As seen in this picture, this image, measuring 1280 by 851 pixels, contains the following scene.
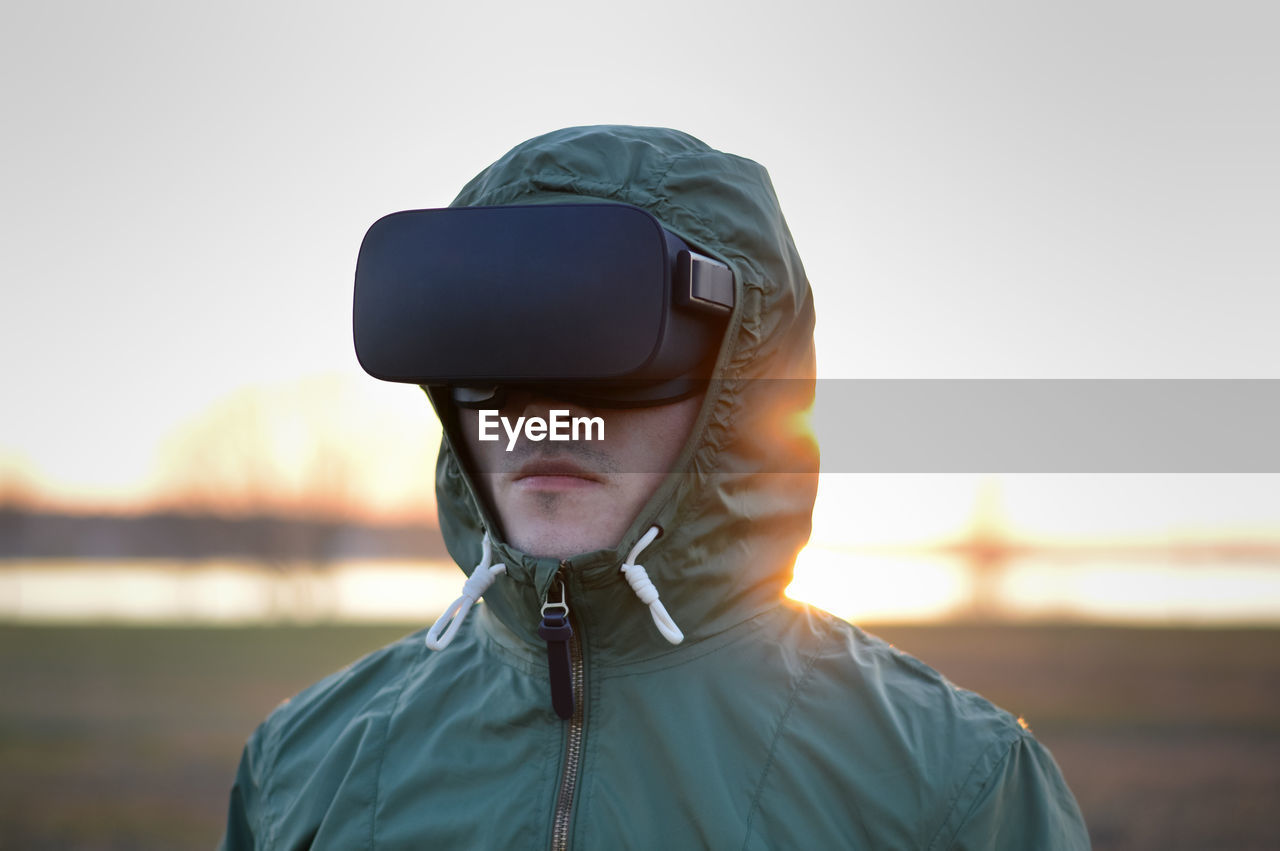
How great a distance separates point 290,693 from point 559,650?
11.5 m

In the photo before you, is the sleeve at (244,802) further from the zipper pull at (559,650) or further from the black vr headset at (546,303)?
the black vr headset at (546,303)

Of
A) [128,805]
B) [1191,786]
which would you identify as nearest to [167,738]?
[128,805]

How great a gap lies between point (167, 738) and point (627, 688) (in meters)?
9.45

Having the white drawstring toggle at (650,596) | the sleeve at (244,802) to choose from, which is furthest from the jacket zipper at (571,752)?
the sleeve at (244,802)

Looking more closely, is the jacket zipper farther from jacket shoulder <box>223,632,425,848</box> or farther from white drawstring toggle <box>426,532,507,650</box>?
jacket shoulder <box>223,632,425,848</box>

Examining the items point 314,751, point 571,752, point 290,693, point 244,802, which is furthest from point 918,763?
point 290,693

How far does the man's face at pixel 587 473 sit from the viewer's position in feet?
5.52

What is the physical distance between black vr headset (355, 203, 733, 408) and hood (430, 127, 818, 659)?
0.25ft

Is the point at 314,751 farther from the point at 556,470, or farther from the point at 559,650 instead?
the point at 556,470

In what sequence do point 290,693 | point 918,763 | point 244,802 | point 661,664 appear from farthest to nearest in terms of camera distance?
point 290,693 < point 244,802 < point 661,664 < point 918,763

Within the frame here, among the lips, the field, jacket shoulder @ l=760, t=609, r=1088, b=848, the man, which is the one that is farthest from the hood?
the field

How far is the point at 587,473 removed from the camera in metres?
1.68

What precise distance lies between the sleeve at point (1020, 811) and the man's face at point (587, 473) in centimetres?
67

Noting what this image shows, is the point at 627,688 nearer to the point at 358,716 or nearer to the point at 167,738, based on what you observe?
the point at 358,716
